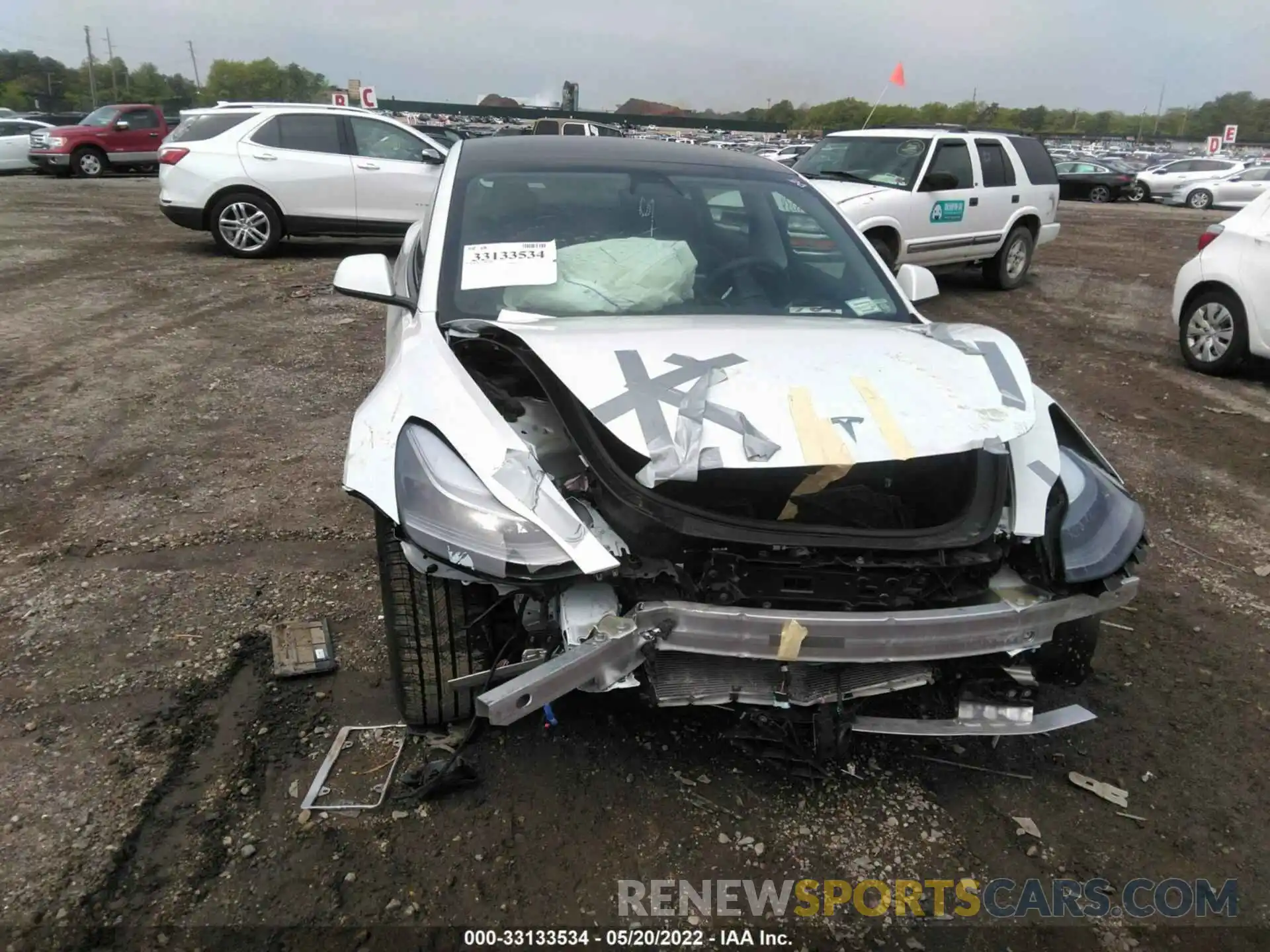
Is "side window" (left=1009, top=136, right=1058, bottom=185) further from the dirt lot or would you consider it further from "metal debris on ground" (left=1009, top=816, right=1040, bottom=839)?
"metal debris on ground" (left=1009, top=816, right=1040, bottom=839)

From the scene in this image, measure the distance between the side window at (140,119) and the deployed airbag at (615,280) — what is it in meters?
21.4

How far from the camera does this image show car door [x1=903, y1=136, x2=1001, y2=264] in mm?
8656

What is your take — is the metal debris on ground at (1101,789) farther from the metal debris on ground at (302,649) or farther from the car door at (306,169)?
the car door at (306,169)

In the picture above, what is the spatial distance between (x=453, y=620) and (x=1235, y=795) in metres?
2.32

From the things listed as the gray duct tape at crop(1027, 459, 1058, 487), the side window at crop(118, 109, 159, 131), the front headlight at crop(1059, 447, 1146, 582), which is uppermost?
the side window at crop(118, 109, 159, 131)

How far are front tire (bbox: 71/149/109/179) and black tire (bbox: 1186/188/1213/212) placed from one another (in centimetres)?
2824

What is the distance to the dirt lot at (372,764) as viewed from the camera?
81.7 inches

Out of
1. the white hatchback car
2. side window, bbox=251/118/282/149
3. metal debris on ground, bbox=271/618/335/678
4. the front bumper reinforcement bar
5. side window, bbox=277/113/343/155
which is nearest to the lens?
the front bumper reinforcement bar

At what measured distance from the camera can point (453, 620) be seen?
7.73ft

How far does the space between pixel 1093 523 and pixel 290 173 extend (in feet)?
30.6

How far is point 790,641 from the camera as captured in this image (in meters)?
2.08

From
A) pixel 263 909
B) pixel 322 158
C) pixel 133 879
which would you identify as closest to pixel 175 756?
pixel 133 879

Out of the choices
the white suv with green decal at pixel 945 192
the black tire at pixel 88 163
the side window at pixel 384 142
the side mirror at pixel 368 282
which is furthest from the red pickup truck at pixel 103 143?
the side mirror at pixel 368 282

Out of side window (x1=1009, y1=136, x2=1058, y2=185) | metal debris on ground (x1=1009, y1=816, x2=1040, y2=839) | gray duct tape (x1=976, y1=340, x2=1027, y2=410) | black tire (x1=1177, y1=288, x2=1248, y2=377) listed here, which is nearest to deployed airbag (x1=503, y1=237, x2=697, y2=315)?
gray duct tape (x1=976, y1=340, x2=1027, y2=410)
